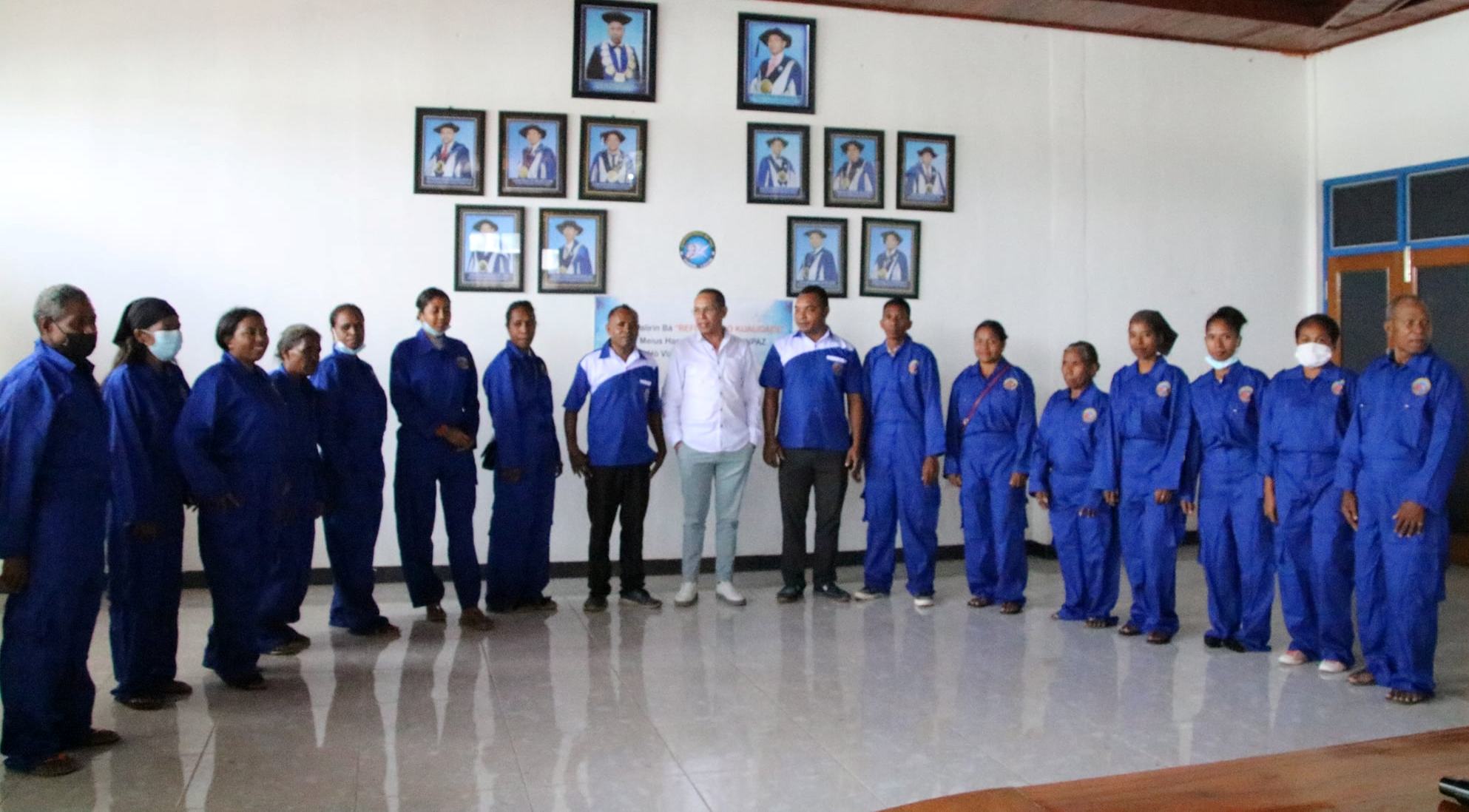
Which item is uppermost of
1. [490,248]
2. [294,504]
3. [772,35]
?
[772,35]

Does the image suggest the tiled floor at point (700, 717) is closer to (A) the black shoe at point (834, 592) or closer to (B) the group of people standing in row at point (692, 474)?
(B) the group of people standing in row at point (692, 474)

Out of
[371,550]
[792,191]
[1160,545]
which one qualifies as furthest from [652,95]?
[1160,545]

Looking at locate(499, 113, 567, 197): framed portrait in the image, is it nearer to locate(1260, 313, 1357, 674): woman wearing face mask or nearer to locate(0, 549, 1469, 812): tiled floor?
locate(0, 549, 1469, 812): tiled floor

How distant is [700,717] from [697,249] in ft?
11.5

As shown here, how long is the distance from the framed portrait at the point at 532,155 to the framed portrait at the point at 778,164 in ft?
3.65

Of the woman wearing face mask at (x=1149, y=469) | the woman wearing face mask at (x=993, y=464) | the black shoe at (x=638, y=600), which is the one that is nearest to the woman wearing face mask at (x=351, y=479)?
the black shoe at (x=638, y=600)

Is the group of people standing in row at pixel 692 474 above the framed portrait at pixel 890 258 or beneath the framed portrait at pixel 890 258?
beneath

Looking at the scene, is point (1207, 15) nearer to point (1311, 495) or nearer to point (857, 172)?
point (857, 172)

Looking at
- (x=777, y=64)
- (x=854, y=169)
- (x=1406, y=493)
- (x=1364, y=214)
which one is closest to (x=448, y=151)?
(x=777, y=64)

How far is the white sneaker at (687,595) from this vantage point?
18.6ft

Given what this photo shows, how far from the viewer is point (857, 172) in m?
6.94

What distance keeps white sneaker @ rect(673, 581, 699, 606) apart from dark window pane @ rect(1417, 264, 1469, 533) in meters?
4.76

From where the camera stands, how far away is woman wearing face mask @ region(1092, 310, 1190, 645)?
4.96 m

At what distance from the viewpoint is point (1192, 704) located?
13.1 ft
